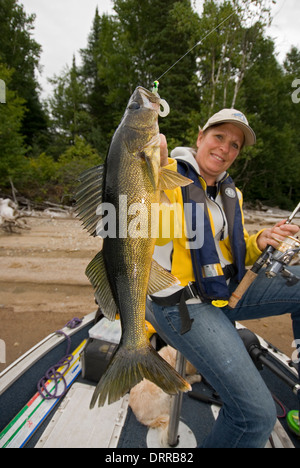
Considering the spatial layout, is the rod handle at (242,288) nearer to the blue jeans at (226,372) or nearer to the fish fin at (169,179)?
the blue jeans at (226,372)

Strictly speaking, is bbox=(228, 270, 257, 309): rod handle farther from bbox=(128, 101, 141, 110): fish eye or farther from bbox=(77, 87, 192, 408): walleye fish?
bbox=(128, 101, 141, 110): fish eye

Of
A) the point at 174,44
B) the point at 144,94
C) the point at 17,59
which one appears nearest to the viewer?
the point at 144,94

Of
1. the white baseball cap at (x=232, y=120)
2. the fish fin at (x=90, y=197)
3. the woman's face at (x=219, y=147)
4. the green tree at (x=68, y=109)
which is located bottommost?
the fish fin at (x=90, y=197)

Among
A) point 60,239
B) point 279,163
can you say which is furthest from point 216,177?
point 279,163

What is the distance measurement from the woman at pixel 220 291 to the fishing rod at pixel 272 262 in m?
0.06

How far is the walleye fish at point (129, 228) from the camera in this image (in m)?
1.21

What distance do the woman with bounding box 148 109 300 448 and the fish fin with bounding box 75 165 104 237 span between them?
429mm

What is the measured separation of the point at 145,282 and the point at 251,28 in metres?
17.8

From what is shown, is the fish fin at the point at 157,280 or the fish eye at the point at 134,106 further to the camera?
the fish fin at the point at 157,280

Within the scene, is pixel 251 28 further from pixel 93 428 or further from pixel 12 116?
pixel 93 428

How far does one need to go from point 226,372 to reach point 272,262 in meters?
0.83

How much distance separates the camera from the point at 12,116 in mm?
14836

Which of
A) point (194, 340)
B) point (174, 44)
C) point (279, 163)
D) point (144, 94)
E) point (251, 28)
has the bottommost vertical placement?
point (194, 340)

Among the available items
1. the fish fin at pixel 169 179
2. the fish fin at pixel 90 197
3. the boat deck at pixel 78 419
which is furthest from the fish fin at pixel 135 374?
the boat deck at pixel 78 419
